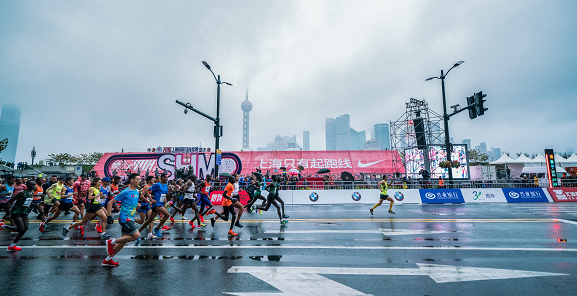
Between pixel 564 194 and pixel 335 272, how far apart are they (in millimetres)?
22132

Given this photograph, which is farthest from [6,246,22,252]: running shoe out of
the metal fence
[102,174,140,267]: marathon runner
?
the metal fence

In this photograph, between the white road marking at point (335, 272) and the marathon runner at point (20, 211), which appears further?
the marathon runner at point (20, 211)

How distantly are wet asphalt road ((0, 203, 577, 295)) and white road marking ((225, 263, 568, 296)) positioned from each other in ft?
0.06

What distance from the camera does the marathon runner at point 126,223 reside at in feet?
18.5

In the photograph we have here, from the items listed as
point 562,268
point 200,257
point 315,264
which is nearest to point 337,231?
point 315,264

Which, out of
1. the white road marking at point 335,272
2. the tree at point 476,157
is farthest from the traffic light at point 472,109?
the tree at point 476,157

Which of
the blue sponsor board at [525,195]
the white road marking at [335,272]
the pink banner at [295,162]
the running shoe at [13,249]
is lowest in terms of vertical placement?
the white road marking at [335,272]

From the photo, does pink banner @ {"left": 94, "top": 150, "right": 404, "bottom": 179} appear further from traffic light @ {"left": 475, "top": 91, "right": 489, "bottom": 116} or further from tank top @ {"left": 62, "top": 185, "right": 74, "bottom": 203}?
tank top @ {"left": 62, "top": 185, "right": 74, "bottom": 203}

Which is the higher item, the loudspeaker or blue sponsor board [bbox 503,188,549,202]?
the loudspeaker

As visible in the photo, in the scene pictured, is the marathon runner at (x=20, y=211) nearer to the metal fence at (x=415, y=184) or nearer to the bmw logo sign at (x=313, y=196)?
the metal fence at (x=415, y=184)

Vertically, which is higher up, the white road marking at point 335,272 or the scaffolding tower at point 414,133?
the scaffolding tower at point 414,133

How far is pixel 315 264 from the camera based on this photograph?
5.58 metres

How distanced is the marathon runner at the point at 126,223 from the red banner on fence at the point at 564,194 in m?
24.4

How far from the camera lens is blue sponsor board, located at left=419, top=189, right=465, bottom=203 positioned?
1847 cm
